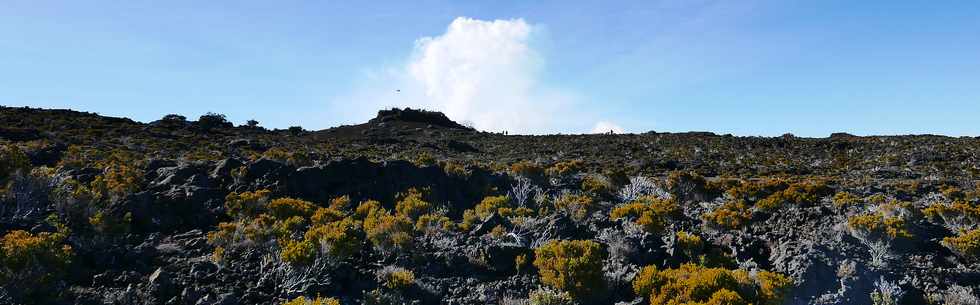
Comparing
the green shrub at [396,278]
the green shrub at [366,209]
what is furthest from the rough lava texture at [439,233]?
the green shrub at [366,209]

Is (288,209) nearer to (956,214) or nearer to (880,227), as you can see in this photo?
(880,227)

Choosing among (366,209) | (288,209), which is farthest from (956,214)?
(288,209)

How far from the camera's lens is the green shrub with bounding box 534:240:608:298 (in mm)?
9422

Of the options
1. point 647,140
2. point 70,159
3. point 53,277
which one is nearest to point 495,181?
point 53,277

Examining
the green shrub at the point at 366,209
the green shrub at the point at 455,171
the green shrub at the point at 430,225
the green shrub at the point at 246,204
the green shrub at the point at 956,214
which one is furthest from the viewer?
the green shrub at the point at 455,171

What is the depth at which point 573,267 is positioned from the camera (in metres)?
9.51

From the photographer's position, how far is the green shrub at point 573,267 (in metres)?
9.42

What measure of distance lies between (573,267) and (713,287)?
2160 millimetres

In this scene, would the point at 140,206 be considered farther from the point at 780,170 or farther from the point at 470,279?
the point at 780,170

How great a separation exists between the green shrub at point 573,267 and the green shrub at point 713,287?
0.70 meters

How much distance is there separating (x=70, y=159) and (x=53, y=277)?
504 inches

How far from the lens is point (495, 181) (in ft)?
63.4

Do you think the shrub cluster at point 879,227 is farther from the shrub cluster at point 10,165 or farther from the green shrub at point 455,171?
the shrub cluster at point 10,165

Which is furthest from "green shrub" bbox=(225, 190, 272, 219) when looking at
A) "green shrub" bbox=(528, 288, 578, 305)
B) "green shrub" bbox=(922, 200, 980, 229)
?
"green shrub" bbox=(922, 200, 980, 229)
